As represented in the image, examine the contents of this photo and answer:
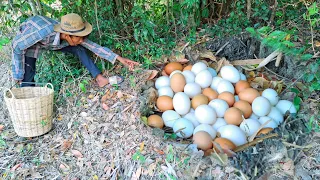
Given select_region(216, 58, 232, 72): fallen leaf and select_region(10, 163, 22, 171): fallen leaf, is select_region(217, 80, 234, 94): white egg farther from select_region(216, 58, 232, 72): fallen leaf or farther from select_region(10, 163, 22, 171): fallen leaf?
select_region(10, 163, 22, 171): fallen leaf

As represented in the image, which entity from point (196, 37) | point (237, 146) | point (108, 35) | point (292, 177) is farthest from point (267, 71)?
point (108, 35)

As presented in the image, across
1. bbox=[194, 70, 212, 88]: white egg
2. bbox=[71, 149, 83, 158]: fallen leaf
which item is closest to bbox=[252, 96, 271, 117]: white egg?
bbox=[194, 70, 212, 88]: white egg

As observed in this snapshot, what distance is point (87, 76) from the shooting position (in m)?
3.31

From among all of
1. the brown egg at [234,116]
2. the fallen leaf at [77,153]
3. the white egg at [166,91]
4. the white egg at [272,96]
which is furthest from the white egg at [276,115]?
the fallen leaf at [77,153]

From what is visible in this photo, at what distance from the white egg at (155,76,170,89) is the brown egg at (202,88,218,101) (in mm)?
361

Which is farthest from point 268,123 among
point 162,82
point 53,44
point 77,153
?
point 53,44

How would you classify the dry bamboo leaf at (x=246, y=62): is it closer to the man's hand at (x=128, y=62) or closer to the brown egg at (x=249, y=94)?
the brown egg at (x=249, y=94)

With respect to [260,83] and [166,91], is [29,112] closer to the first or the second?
[166,91]

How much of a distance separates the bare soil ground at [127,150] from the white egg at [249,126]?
0.22 m

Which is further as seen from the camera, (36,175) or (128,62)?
(128,62)

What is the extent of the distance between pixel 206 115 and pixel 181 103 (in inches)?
9.7

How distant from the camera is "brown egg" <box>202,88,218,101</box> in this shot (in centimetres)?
278

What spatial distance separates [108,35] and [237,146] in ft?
6.14

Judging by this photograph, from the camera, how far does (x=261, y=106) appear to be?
257 cm
